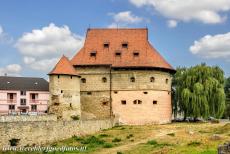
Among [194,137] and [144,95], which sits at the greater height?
[144,95]

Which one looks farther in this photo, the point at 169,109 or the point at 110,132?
the point at 169,109

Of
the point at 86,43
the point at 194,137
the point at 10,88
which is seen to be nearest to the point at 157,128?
the point at 194,137

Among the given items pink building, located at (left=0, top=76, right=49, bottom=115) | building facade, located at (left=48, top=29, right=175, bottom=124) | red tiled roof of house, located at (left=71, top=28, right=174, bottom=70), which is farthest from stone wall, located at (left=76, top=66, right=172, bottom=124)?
pink building, located at (left=0, top=76, right=49, bottom=115)

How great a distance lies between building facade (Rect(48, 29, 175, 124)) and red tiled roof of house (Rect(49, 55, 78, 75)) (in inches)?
83.9

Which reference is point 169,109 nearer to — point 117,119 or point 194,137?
point 117,119

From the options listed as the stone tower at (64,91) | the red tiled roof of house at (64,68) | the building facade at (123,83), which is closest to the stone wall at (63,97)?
the stone tower at (64,91)

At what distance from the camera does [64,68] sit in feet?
147

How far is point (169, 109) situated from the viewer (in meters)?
50.0

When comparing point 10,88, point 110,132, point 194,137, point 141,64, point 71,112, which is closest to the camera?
point 194,137

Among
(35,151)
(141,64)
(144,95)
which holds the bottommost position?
(35,151)

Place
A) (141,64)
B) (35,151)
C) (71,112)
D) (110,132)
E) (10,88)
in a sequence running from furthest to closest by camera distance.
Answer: (10,88), (141,64), (71,112), (110,132), (35,151)

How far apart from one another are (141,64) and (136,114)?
18.9ft

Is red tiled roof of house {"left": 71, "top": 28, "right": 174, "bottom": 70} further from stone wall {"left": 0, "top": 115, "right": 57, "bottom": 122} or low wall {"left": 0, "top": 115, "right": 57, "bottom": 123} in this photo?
low wall {"left": 0, "top": 115, "right": 57, "bottom": 123}

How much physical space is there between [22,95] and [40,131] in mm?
24180
